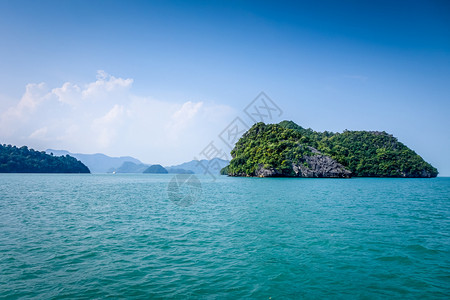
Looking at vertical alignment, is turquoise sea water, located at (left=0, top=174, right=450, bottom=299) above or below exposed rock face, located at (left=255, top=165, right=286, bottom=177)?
below

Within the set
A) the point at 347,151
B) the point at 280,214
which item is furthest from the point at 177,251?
the point at 347,151

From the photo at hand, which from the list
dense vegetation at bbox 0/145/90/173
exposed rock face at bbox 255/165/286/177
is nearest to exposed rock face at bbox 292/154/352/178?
exposed rock face at bbox 255/165/286/177

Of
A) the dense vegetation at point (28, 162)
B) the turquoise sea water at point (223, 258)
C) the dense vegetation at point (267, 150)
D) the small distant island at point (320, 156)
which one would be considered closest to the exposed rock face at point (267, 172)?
the small distant island at point (320, 156)

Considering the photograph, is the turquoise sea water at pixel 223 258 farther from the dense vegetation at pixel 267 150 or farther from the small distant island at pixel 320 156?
the small distant island at pixel 320 156

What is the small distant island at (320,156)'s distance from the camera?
414 feet

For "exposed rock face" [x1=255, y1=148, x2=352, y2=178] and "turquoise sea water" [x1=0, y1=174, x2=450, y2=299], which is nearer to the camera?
"turquoise sea water" [x1=0, y1=174, x2=450, y2=299]

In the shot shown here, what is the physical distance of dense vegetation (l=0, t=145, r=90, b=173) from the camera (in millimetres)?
159875

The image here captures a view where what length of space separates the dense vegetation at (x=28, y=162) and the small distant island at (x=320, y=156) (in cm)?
13906

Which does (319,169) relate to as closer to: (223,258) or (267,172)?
(267,172)

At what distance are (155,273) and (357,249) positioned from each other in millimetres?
10250

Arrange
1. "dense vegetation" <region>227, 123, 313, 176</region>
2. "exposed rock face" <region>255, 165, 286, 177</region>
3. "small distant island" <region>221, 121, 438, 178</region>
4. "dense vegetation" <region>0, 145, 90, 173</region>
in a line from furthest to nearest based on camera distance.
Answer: "dense vegetation" <region>0, 145, 90, 173</region> → "small distant island" <region>221, 121, 438, 178</region> → "dense vegetation" <region>227, 123, 313, 176</region> → "exposed rock face" <region>255, 165, 286, 177</region>

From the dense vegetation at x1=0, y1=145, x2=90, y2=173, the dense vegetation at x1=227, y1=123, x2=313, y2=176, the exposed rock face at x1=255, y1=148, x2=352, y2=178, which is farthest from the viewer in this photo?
the dense vegetation at x1=0, y1=145, x2=90, y2=173

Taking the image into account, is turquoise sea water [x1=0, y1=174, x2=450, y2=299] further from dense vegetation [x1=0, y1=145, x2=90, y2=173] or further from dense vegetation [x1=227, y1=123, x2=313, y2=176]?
dense vegetation [x1=0, y1=145, x2=90, y2=173]

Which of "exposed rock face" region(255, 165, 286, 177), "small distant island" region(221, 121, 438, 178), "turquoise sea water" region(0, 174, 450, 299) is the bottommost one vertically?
"turquoise sea water" region(0, 174, 450, 299)
